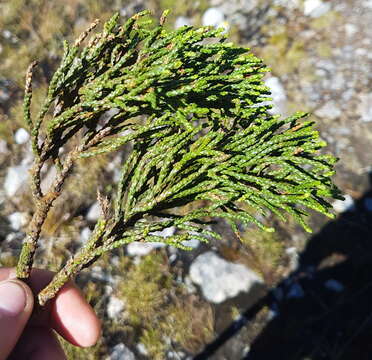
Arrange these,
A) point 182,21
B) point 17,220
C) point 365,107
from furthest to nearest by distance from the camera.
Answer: point 182,21
point 365,107
point 17,220

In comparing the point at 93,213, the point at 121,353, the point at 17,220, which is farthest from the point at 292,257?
the point at 17,220

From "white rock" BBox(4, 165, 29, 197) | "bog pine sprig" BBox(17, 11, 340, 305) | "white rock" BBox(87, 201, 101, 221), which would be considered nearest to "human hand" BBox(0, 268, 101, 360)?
"bog pine sprig" BBox(17, 11, 340, 305)

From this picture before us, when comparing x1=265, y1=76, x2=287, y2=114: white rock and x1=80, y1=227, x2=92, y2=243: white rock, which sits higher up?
x1=80, y1=227, x2=92, y2=243: white rock

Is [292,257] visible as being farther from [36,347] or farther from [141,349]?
[36,347]

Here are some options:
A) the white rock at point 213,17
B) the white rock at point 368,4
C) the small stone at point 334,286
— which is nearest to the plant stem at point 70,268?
the small stone at point 334,286

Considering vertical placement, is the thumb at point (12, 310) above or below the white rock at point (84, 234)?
above

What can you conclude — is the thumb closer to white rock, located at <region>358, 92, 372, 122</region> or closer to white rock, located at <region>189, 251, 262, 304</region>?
white rock, located at <region>189, 251, 262, 304</region>

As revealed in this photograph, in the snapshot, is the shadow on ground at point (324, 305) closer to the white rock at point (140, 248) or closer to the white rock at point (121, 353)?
→ the white rock at point (121, 353)
